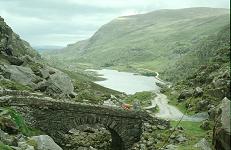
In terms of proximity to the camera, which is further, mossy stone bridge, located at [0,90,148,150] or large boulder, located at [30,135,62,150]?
mossy stone bridge, located at [0,90,148,150]

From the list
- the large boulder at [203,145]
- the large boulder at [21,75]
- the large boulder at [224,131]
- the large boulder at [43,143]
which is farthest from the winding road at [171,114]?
the large boulder at [224,131]

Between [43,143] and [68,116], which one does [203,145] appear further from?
[68,116]

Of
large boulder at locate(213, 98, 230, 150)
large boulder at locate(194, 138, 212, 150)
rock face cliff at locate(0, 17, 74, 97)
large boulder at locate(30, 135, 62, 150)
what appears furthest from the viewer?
rock face cliff at locate(0, 17, 74, 97)

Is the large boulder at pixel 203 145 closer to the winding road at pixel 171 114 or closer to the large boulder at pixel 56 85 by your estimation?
the winding road at pixel 171 114

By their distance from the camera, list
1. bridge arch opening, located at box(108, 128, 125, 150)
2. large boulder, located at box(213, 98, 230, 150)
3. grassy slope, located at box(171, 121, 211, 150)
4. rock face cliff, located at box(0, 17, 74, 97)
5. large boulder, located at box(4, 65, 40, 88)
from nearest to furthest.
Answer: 1. large boulder, located at box(213, 98, 230, 150)
2. grassy slope, located at box(171, 121, 211, 150)
3. bridge arch opening, located at box(108, 128, 125, 150)
4. rock face cliff, located at box(0, 17, 74, 97)
5. large boulder, located at box(4, 65, 40, 88)

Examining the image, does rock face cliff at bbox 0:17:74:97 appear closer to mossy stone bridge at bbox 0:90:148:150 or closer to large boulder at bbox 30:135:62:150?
mossy stone bridge at bbox 0:90:148:150

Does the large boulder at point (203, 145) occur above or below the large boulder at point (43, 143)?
below

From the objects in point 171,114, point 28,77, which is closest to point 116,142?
point 171,114

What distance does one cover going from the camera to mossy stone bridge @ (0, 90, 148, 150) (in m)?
39.0

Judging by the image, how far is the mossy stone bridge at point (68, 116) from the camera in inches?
1534

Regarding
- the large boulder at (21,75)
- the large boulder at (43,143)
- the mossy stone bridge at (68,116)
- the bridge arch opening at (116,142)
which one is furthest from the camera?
the large boulder at (21,75)

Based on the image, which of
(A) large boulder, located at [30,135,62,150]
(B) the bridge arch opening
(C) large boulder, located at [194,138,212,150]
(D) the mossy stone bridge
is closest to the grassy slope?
(C) large boulder, located at [194,138,212,150]

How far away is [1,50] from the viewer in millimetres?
67812

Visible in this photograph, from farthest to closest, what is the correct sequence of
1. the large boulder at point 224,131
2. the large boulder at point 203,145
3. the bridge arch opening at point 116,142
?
the bridge arch opening at point 116,142, the large boulder at point 203,145, the large boulder at point 224,131
